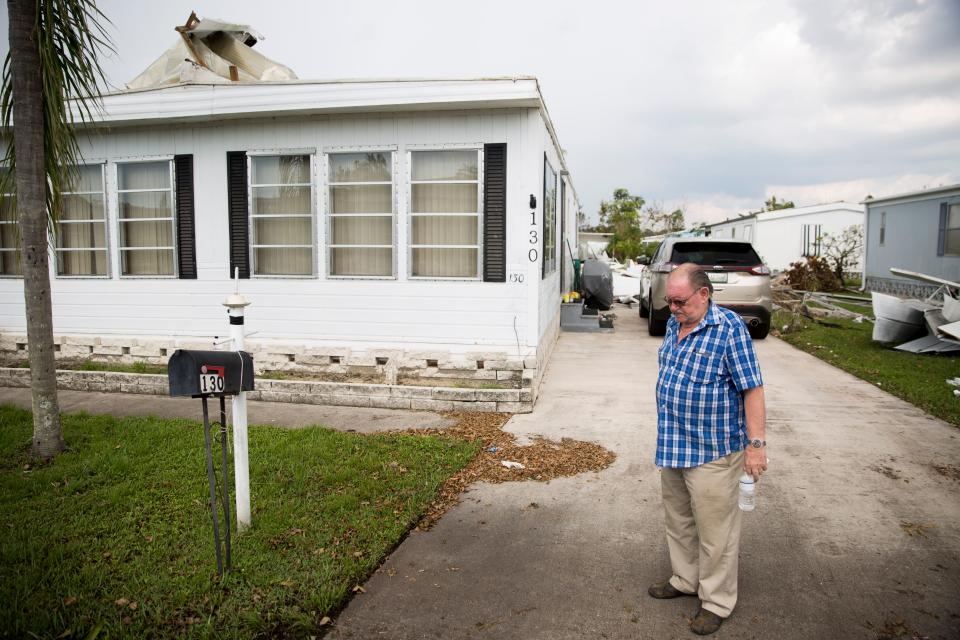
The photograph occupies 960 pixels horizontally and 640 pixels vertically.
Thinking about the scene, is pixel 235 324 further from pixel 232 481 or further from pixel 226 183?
pixel 226 183

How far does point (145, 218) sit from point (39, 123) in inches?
160

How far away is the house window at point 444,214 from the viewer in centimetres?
858

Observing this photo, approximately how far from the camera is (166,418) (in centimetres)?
712

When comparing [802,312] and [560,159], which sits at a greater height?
[560,159]

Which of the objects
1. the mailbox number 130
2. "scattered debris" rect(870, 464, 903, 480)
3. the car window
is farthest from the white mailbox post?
the car window

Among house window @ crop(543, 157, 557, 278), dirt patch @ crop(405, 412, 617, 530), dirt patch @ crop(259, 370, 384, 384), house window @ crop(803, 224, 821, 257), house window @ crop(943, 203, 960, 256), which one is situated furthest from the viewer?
house window @ crop(803, 224, 821, 257)

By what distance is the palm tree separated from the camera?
5629 mm

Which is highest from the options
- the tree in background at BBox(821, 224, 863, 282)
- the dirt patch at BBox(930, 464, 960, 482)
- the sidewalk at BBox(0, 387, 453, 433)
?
the tree in background at BBox(821, 224, 863, 282)

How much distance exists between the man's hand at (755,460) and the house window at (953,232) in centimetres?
1913

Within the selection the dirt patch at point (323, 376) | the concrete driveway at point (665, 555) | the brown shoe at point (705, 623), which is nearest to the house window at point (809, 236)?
the concrete driveway at point (665, 555)

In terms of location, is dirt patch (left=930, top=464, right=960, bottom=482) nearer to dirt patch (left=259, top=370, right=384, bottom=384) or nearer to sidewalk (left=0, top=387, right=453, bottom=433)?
sidewalk (left=0, top=387, right=453, bottom=433)

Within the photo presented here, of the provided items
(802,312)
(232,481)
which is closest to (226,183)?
(232,481)

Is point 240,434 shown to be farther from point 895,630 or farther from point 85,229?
point 85,229

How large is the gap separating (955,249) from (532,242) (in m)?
16.0
